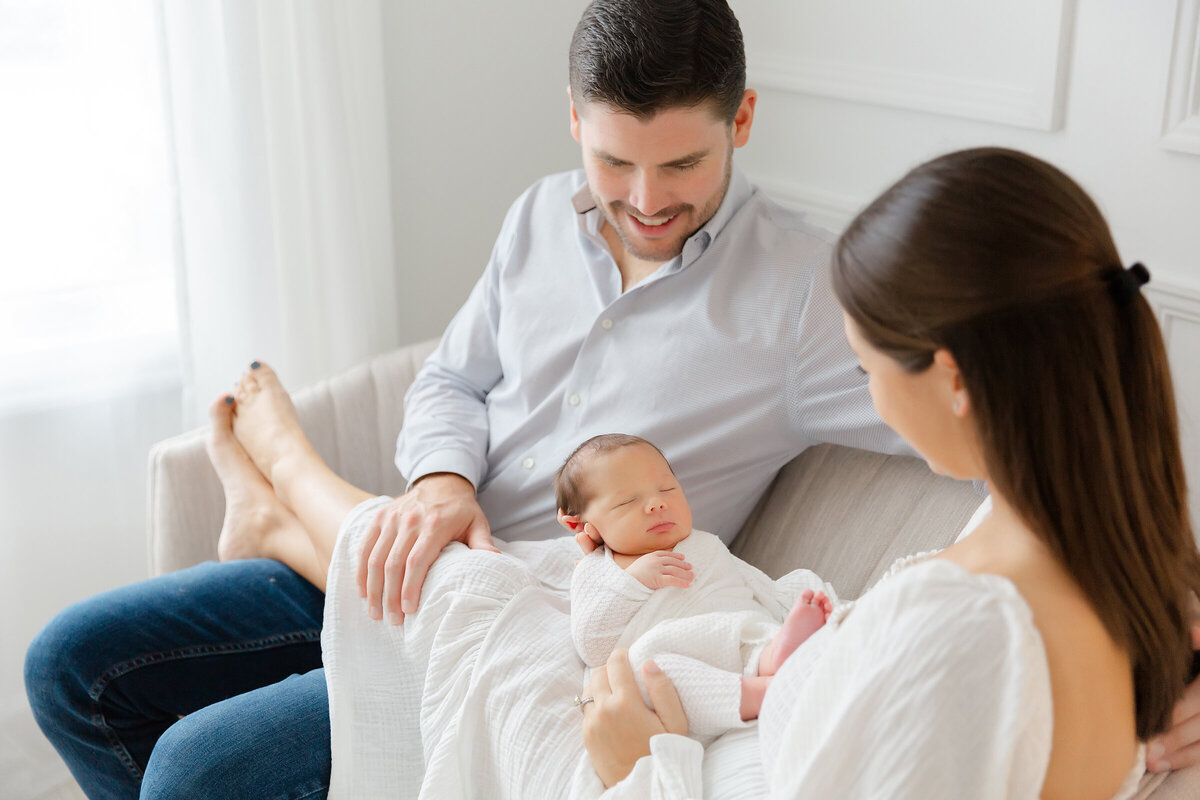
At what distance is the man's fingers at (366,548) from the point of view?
1.62m

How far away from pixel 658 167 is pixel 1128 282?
2.82ft

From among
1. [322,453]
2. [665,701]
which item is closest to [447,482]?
[322,453]

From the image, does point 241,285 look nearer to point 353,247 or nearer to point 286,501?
point 353,247

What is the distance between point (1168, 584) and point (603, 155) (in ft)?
3.29

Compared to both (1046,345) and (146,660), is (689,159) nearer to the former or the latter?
(1046,345)

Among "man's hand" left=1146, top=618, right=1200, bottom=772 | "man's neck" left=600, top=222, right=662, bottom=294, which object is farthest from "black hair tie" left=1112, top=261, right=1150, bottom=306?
"man's neck" left=600, top=222, right=662, bottom=294

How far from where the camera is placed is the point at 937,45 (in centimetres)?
212

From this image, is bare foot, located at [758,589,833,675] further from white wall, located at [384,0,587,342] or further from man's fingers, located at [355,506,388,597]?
white wall, located at [384,0,587,342]

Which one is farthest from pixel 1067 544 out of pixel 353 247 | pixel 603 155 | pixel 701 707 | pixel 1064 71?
pixel 353 247

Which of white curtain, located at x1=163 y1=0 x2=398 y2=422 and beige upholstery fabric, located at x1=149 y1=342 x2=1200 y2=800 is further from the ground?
white curtain, located at x1=163 y1=0 x2=398 y2=422

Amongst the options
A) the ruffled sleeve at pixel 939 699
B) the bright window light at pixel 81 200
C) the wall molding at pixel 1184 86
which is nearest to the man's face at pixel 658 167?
the wall molding at pixel 1184 86

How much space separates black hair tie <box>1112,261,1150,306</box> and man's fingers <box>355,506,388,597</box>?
3.56 ft

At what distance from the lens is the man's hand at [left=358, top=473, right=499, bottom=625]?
5.16ft

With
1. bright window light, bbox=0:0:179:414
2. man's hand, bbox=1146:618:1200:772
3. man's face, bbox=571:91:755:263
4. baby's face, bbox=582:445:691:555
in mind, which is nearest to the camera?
man's hand, bbox=1146:618:1200:772
